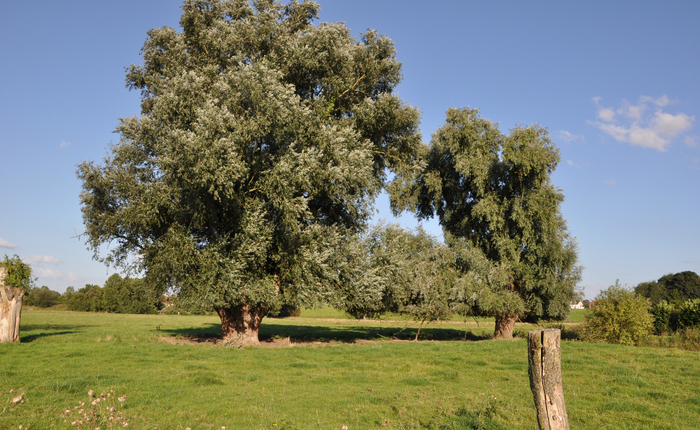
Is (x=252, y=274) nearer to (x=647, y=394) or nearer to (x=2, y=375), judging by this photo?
(x=2, y=375)

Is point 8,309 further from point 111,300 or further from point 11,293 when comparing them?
point 111,300

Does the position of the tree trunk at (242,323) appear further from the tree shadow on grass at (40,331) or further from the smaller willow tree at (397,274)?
the tree shadow on grass at (40,331)

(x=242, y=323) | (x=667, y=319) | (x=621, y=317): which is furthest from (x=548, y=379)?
(x=667, y=319)

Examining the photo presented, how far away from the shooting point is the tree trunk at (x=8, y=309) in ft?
65.8

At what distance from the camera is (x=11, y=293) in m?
20.1

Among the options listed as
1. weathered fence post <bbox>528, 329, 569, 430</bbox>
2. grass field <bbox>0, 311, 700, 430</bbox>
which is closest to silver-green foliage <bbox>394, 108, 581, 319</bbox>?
grass field <bbox>0, 311, 700, 430</bbox>

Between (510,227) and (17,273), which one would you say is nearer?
(17,273)

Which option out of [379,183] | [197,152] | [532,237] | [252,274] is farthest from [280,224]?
[532,237]

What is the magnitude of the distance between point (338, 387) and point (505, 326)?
2210cm

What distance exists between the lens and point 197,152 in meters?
17.9

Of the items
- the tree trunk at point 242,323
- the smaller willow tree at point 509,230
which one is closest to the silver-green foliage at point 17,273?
the tree trunk at point 242,323

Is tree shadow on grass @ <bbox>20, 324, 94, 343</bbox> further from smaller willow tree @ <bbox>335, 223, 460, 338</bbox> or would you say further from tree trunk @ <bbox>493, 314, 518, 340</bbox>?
tree trunk @ <bbox>493, 314, 518, 340</bbox>

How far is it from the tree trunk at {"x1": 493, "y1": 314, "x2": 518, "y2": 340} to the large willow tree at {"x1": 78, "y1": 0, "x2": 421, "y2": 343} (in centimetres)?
1338

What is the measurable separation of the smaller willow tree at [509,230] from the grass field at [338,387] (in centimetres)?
870
